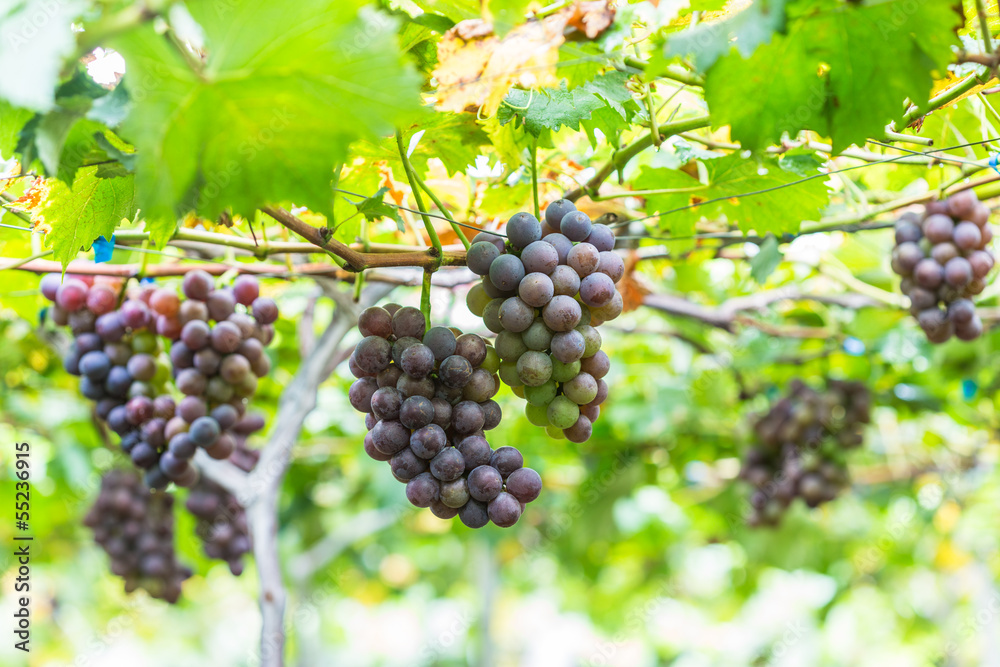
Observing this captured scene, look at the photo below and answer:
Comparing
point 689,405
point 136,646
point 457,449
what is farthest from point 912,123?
point 136,646

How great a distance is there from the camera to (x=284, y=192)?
71cm

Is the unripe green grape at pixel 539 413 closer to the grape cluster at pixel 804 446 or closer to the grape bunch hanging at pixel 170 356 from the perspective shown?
the grape bunch hanging at pixel 170 356

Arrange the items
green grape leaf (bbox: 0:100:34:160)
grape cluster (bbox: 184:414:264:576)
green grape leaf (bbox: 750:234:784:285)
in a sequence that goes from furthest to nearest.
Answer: grape cluster (bbox: 184:414:264:576), green grape leaf (bbox: 750:234:784:285), green grape leaf (bbox: 0:100:34:160)

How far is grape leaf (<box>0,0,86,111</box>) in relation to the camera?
529 millimetres

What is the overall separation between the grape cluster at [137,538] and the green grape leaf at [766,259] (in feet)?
6.63

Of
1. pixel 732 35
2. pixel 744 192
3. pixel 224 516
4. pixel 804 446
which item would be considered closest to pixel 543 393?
pixel 732 35

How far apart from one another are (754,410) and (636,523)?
7.20ft

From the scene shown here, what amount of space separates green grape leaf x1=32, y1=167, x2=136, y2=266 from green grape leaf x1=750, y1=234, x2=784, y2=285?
1261 mm

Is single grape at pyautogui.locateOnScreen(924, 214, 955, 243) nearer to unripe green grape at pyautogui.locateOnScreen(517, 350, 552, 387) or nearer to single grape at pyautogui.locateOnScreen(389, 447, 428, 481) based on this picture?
unripe green grape at pyautogui.locateOnScreen(517, 350, 552, 387)

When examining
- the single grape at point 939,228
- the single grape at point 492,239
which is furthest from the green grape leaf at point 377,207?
the single grape at point 939,228

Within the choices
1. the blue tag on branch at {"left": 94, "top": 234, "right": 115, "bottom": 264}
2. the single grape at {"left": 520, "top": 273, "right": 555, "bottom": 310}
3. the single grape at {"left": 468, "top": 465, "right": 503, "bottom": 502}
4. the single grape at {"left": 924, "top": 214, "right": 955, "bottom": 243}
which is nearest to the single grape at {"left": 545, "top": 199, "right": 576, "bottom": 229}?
the single grape at {"left": 520, "top": 273, "right": 555, "bottom": 310}

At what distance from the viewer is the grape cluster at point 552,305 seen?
0.86m

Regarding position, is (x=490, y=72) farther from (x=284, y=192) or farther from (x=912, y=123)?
(x=912, y=123)

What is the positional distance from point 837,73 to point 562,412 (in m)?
0.51
